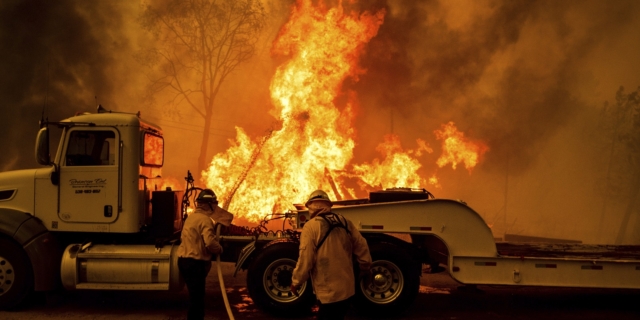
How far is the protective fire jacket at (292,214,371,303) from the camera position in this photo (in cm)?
495

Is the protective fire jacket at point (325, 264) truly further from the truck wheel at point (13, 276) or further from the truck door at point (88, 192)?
the truck wheel at point (13, 276)

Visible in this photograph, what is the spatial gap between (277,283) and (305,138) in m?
8.47

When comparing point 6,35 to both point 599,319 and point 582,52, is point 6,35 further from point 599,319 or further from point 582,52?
point 582,52

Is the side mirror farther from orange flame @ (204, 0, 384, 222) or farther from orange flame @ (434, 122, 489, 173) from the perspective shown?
orange flame @ (434, 122, 489, 173)

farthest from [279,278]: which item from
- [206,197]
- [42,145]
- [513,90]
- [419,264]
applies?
[513,90]

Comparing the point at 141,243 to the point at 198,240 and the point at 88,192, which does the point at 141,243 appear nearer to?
the point at 88,192

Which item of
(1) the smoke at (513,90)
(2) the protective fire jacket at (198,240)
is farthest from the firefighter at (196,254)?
(1) the smoke at (513,90)

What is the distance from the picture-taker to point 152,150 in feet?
29.4

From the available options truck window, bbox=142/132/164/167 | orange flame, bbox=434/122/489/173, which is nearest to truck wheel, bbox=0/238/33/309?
truck window, bbox=142/132/164/167

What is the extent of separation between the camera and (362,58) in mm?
21844

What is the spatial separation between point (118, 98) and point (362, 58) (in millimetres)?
14375

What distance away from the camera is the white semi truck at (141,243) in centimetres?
791

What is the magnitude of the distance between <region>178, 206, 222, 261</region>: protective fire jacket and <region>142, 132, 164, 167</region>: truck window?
2.31 meters

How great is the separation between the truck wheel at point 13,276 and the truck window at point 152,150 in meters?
2.41
